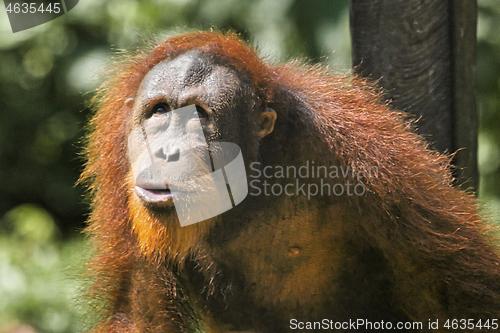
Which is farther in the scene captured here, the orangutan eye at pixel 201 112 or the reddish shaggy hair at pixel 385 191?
the reddish shaggy hair at pixel 385 191

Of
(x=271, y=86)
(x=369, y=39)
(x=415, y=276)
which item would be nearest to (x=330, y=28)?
(x=369, y=39)

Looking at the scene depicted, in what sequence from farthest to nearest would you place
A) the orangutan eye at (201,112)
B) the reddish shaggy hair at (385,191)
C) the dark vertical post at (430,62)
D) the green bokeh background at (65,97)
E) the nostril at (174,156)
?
the green bokeh background at (65,97), the dark vertical post at (430,62), the reddish shaggy hair at (385,191), the orangutan eye at (201,112), the nostril at (174,156)

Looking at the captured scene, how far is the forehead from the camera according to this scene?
2041mm

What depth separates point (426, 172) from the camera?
7.22 feet

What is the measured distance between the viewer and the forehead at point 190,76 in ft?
6.70

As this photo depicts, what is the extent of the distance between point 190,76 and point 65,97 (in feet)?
13.2

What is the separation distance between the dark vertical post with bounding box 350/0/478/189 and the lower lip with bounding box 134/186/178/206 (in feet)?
4.01

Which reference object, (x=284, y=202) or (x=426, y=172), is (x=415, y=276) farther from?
(x=284, y=202)

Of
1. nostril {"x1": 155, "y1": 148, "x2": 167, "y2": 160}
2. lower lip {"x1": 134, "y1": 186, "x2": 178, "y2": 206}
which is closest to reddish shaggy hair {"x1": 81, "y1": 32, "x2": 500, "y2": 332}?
lower lip {"x1": 134, "y1": 186, "x2": 178, "y2": 206}

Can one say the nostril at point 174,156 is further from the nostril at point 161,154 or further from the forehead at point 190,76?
the forehead at point 190,76

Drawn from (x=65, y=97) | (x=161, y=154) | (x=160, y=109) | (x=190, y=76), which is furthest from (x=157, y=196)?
(x=65, y=97)

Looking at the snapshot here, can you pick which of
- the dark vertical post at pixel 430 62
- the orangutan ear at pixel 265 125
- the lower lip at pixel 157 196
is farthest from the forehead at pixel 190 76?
the dark vertical post at pixel 430 62

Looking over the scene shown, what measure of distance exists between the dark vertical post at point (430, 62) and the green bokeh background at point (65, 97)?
1669 mm

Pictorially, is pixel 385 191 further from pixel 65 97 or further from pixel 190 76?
pixel 65 97
